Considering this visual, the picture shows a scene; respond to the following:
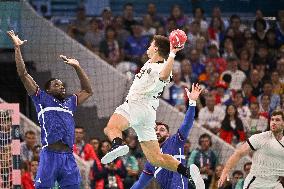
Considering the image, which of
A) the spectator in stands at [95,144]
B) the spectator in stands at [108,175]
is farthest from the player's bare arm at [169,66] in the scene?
the spectator in stands at [95,144]

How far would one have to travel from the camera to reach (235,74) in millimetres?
20906

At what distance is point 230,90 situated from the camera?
20625mm

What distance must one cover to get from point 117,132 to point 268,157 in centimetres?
278

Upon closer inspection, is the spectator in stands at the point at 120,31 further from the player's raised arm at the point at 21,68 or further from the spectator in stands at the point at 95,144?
the player's raised arm at the point at 21,68

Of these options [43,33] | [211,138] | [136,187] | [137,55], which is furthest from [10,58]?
[136,187]

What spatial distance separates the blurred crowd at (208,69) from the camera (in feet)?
58.9

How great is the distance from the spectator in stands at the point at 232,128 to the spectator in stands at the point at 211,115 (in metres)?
0.18

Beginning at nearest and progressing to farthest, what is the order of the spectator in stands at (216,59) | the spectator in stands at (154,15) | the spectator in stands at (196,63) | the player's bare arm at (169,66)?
the player's bare arm at (169,66) → the spectator in stands at (196,63) → the spectator in stands at (216,59) → the spectator in stands at (154,15)

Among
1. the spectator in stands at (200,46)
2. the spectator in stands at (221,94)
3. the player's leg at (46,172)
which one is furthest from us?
the spectator in stands at (200,46)

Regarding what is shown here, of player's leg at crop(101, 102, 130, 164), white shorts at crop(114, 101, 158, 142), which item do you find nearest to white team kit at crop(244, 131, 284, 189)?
white shorts at crop(114, 101, 158, 142)

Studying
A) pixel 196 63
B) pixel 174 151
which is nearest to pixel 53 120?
pixel 174 151

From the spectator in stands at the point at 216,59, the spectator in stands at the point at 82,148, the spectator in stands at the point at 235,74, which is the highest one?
the spectator in stands at the point at 216,59

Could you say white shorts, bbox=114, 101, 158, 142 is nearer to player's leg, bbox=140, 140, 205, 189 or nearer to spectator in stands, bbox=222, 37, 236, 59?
player's leg, bbox=140, 140, 205, 189

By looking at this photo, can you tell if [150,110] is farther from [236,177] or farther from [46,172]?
[236,177]
